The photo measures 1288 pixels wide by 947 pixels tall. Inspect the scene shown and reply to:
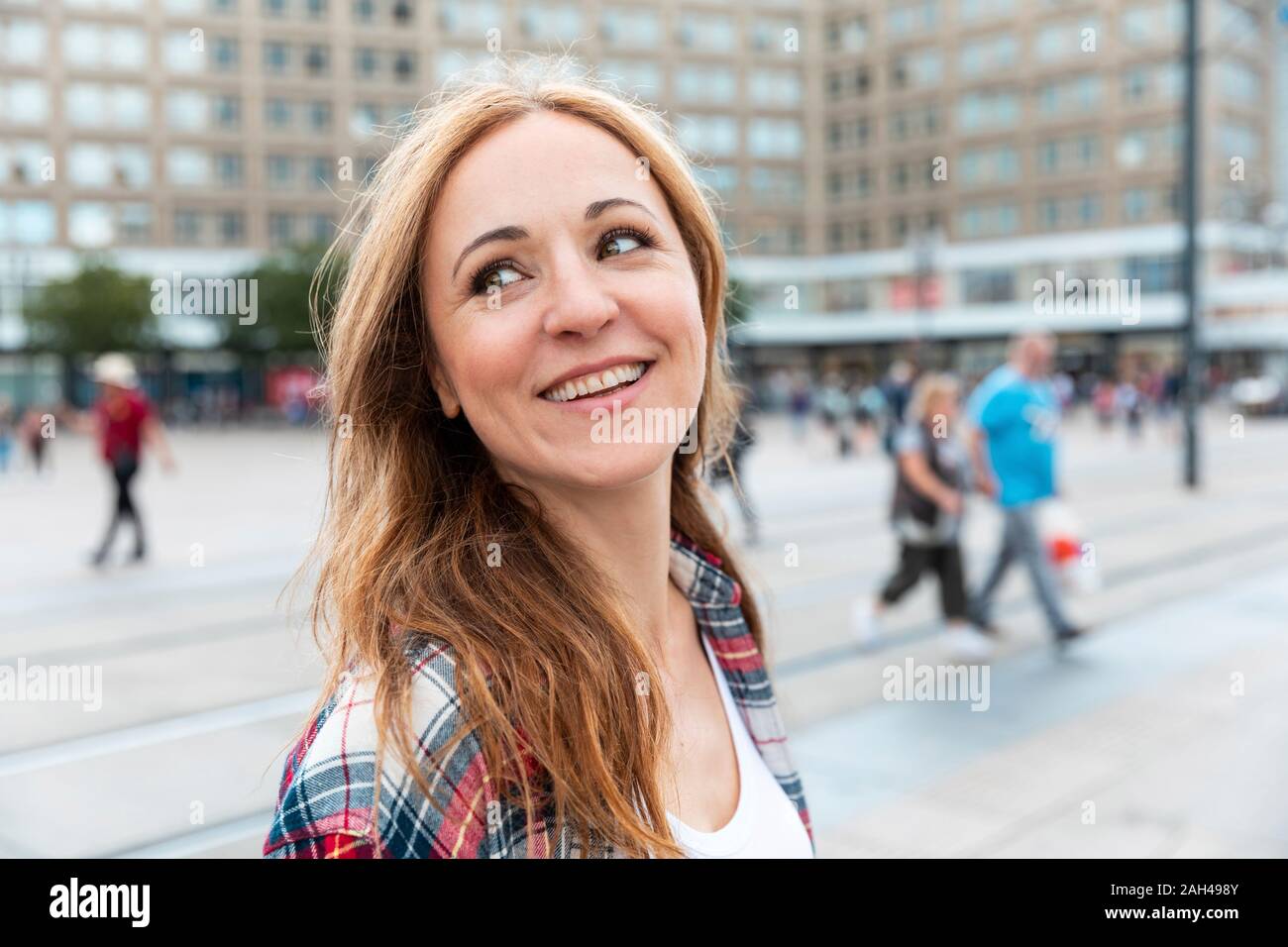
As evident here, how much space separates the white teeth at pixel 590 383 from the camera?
1396 millimetres

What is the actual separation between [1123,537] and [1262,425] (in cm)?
2908

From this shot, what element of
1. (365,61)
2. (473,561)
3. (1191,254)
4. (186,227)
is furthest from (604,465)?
(365,61)

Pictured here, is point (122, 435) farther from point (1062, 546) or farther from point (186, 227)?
point (186, 227)

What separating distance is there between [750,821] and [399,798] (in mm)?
551

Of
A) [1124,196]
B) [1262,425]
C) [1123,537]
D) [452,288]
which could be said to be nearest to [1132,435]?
[1262,425]

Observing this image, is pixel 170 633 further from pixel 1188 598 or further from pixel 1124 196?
pixel 1124 196

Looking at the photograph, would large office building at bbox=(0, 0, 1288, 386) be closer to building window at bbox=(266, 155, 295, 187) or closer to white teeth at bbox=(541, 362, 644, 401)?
building window at bbox=(266, 155, 295, 187)

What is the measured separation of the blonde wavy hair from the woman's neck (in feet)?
0.11

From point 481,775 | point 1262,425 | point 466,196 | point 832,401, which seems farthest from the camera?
point 1262,425

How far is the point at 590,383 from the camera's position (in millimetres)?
1411

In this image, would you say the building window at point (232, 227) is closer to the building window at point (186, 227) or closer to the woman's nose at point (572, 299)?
the building window at point (186, 227)

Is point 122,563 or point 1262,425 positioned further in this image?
point 1262,425

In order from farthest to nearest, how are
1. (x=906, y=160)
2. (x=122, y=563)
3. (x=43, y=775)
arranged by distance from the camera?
1. (x=906, y=160)
2. (x=122, y=563)
3. (x=43, y=775)

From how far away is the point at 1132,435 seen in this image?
28.3m
